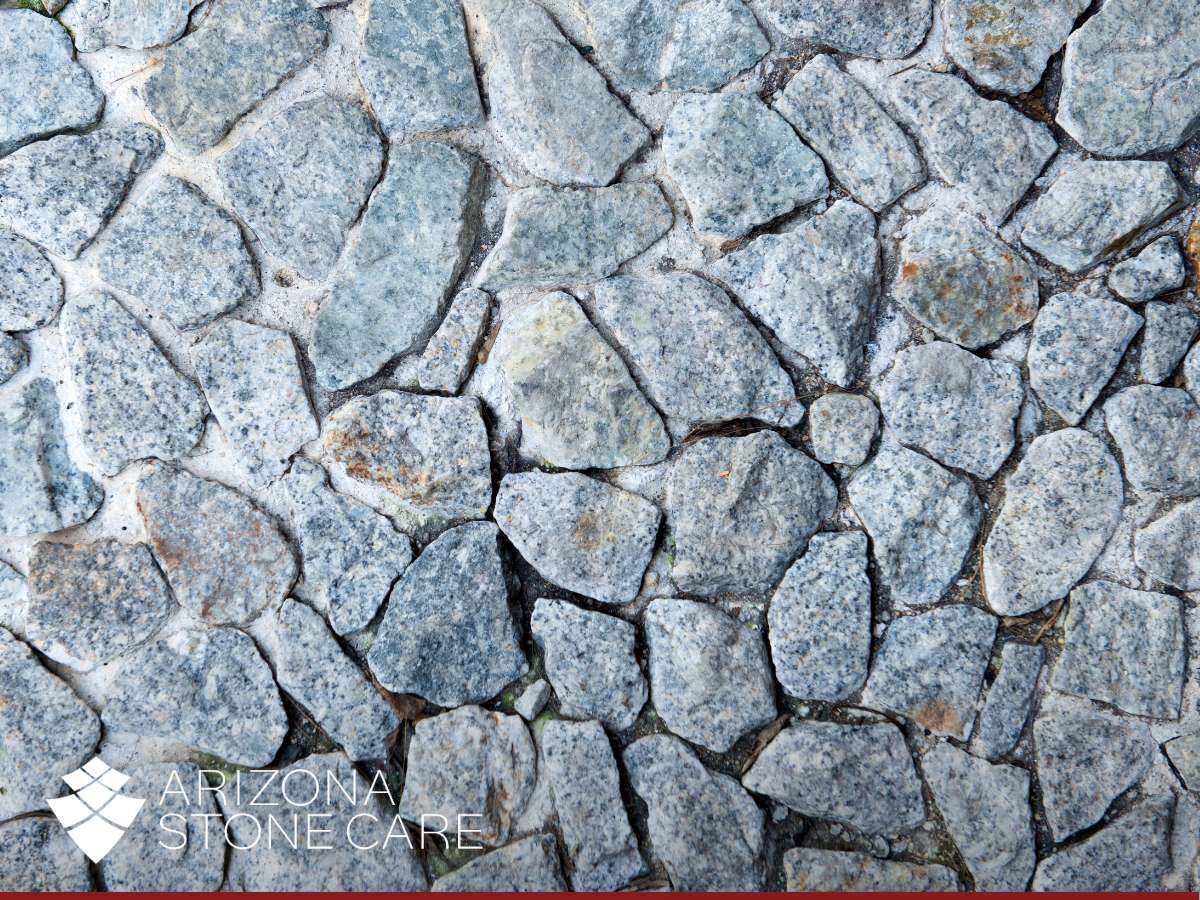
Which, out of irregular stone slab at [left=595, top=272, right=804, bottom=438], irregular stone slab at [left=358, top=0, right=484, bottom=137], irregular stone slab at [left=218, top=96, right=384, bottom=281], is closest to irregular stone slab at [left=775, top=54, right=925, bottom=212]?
irregular stone slab at [left=595, top=272, right=804, bottom=438]

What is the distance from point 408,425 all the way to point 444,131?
43 cm

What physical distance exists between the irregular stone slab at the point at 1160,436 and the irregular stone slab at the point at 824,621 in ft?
1.23

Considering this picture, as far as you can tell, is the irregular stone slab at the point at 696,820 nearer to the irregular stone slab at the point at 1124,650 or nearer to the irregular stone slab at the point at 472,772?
the irregular stone slab at the point at 472,772

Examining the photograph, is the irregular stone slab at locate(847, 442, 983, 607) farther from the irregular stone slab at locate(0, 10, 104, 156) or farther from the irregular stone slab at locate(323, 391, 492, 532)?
the irregular stone slab at locate(0, 10, 104, 156)

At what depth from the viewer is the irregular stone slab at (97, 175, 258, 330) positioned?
1.42 m

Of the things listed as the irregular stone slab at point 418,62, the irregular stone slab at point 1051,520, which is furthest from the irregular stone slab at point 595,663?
the irregular stone slab at point 418,62

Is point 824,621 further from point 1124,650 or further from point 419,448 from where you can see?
point 419,448

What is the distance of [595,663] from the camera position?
1421mm

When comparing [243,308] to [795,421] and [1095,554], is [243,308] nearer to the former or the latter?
[795,421]

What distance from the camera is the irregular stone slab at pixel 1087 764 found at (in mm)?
1333

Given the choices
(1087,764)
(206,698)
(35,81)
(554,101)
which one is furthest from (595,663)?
(35,81)

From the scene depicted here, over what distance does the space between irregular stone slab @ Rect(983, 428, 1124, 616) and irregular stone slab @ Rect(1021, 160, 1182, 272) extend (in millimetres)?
247

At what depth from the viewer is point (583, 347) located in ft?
4.61

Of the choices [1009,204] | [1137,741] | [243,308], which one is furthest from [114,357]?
[1137,741]
